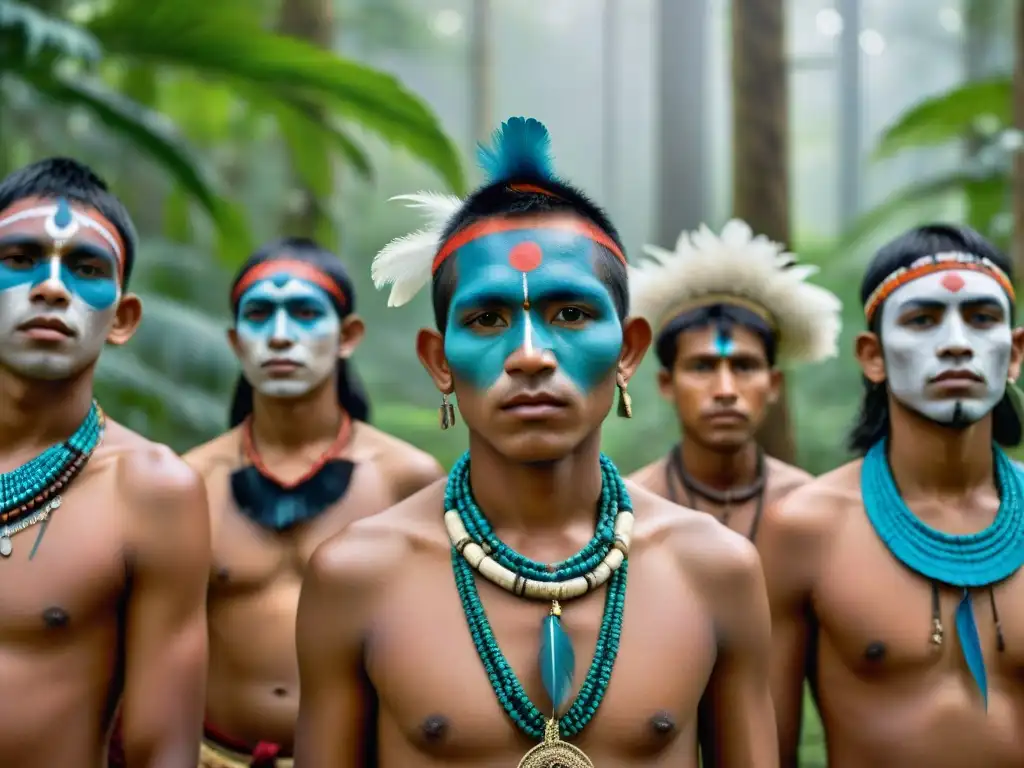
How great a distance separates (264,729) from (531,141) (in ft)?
8.84

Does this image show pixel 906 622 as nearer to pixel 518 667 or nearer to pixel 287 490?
pixel 518 667

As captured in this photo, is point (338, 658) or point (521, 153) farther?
point (521, 153)

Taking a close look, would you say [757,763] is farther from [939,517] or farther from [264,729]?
[264,729]

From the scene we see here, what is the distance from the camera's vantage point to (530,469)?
107 inches

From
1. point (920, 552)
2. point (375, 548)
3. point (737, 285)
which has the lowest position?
point (375, 548)

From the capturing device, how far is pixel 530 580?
2645 millimetres

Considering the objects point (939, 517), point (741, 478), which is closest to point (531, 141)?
point (939, 517)

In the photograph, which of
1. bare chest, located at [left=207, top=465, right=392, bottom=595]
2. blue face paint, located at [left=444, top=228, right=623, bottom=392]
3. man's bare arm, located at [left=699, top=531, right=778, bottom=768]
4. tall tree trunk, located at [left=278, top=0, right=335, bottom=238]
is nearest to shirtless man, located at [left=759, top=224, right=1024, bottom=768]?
man's bare arm, located at [left=699, top=531, right=778, bottom=768]

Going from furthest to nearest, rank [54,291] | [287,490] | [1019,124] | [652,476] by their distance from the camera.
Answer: [1019,124] → [652,476] → [287,490] → [54,291]

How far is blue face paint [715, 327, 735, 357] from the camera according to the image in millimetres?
5285

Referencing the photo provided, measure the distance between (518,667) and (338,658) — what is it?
39cm

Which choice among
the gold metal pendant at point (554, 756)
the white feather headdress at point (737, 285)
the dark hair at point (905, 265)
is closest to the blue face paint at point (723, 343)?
the white feather headdress at point (737, 285)

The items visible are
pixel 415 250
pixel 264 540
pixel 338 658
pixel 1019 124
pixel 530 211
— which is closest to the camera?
pixel 338 658

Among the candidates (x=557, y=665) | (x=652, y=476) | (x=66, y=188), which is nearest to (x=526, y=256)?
(x=557, y=665)
